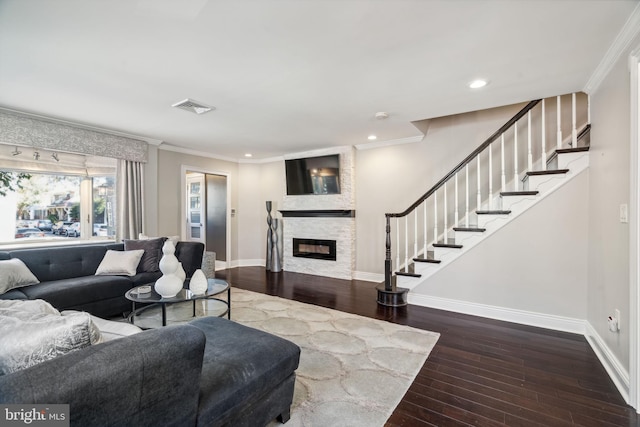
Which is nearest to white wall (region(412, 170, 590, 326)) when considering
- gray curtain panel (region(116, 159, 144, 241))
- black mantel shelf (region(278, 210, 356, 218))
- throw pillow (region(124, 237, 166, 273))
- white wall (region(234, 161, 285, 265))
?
black mantel shelf (region(278, 210, 356, 218))

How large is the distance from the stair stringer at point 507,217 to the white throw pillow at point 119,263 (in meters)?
3.36

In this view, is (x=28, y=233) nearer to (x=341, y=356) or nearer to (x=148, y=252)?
→ (x=148, y=252)

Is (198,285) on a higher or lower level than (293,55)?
lower

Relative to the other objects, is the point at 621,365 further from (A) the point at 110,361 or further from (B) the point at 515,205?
(A) the point at 110,361

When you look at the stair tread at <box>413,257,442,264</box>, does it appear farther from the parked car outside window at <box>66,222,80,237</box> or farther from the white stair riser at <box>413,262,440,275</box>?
the parked car outside window at <box>66,222,80,237</box>

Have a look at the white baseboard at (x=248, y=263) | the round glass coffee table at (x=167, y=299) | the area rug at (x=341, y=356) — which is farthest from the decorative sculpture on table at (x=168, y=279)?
the white baseboard at (x=248, y=263)

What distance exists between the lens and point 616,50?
211 cm

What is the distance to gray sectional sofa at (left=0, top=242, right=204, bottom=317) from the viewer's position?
2740 mm

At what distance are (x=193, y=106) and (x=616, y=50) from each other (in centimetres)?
379

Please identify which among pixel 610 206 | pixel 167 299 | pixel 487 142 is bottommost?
pixel 167 299

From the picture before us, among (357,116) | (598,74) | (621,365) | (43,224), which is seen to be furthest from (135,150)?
(621,365)

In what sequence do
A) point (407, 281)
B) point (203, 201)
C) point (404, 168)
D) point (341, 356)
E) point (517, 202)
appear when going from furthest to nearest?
point (203, 201) < point (404, 168) < point (407, 281) < point (517, 202) < point (341, 356)

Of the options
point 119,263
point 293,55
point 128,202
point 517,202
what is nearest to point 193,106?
point 293,55

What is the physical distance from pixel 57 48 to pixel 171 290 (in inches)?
80.6
